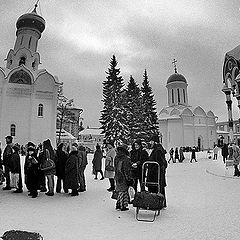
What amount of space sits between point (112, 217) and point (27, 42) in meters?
37.6

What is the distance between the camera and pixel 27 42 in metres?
Answer: 38.8

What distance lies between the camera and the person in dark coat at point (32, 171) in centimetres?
842

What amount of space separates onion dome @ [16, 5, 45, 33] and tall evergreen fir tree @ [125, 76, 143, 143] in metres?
15.5

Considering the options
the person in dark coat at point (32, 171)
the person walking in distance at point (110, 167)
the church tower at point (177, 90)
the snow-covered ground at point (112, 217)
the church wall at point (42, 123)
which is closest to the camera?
the snow-covered ground at point (112, 217)

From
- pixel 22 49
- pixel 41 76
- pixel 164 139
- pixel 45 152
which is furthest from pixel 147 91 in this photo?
pixel 45 152

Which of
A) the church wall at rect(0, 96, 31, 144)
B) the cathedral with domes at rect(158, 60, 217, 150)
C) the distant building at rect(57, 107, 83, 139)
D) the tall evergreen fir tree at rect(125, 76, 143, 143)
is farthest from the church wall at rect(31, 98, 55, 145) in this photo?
the cathedral with domes at rect(158, 60, 217, 150)

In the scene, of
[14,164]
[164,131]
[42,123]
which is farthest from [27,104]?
[14,164]

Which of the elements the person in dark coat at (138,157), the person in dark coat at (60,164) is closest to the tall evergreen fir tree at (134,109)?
the person in dark coat at (60,164)

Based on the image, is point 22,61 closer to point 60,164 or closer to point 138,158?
point 60,164

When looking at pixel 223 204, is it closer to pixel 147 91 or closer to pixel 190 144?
pixel 147 91

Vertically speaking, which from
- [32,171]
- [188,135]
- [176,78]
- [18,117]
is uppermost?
[176,78]

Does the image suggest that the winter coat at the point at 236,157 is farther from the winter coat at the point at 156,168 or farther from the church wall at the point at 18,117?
the church wall at the point at 18,117

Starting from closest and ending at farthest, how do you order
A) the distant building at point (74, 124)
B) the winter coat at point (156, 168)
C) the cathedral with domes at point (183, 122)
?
the winter coat at point (156, 168)
the cathedral with domes at point (183, 122)
the distant building at point (74, 124)

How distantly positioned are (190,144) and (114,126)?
20.0 m
